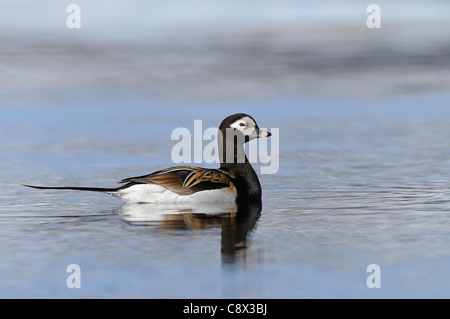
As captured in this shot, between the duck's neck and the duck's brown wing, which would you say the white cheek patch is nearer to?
the duck's neck

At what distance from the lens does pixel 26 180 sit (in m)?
11.9

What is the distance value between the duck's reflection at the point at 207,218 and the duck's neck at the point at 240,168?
0.17 m

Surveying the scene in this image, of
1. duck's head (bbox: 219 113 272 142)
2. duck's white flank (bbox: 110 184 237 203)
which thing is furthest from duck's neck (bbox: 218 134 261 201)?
duck's white flank (bbox: 110 184 237 203)

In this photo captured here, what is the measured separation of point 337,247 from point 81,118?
10245 mm

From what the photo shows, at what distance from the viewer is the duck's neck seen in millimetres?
10445

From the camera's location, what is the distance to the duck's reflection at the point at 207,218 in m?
8.45

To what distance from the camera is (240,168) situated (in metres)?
10.9

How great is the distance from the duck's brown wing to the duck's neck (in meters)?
0.18

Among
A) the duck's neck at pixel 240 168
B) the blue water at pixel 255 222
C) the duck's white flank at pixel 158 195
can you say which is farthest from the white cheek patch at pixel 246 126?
the duck's white flank at pixel 158 195

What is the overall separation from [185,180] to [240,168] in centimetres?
85

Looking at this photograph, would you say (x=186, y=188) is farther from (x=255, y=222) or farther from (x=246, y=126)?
(x=255, y=222)

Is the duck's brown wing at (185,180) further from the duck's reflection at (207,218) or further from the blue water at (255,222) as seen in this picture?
the blue water at (255,222)
